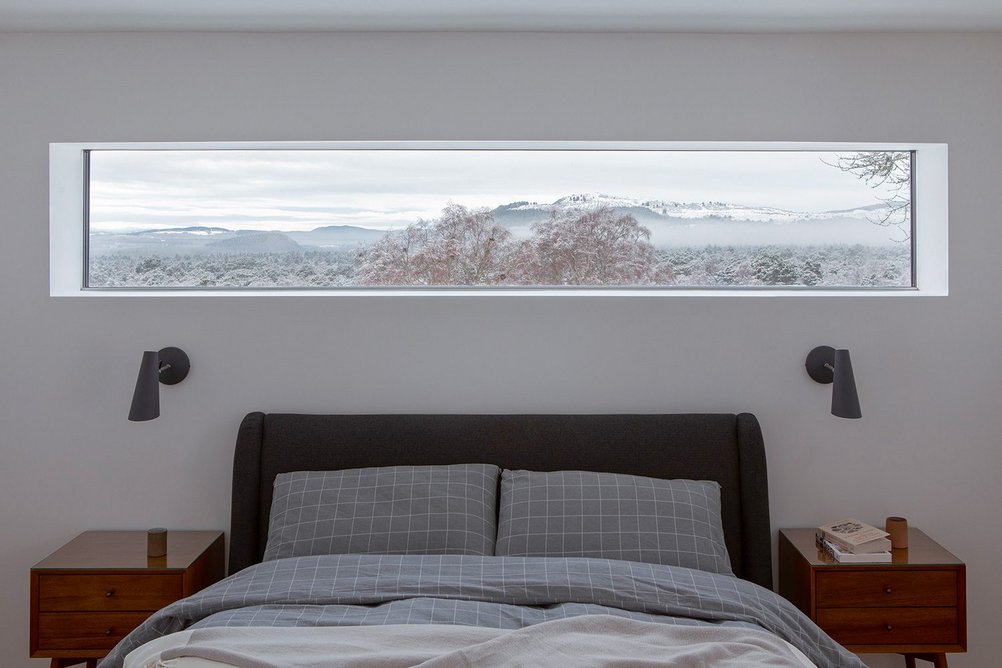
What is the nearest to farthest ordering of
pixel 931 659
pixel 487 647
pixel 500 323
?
1. pixel 487 647
2. pixel 931 659
3. pixel 500 323

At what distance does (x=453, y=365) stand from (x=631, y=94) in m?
1.25

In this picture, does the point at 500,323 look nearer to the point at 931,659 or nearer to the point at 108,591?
the point at 108,591

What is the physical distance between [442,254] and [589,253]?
61 cm

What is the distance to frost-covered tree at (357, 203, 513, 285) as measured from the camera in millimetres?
3006

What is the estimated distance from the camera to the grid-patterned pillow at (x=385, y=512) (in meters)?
2.42

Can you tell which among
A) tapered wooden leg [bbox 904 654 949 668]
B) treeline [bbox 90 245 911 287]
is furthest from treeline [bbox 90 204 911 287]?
tapered wooden leg [bbox 904 654 949 668]

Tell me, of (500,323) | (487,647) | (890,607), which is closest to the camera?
(487,647)

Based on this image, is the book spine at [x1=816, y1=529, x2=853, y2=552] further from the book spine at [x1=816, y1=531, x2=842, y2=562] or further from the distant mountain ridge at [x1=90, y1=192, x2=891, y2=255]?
the distant mountain ridge at [x1=90, y1=192, x2=891, y2=255]

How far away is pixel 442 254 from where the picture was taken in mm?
3010

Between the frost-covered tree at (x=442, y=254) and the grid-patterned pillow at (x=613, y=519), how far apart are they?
2.95 feet

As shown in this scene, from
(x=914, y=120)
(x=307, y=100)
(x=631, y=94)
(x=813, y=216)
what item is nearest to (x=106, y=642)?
(x=307, y=100)

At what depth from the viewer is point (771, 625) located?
1.94 meters

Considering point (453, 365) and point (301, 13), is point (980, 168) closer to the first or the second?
point (453, 365)

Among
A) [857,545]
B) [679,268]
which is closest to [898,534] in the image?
[857,545]
